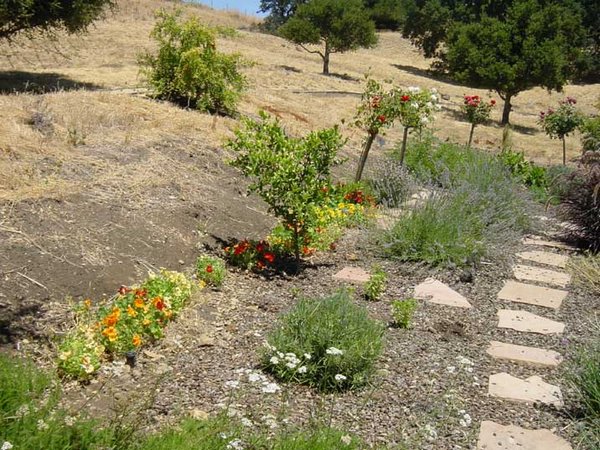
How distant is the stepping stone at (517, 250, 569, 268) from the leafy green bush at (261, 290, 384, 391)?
3339mm

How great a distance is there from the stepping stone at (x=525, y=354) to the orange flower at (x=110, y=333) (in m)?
2.24

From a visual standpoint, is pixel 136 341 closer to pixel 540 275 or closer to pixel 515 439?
pixel 515 439

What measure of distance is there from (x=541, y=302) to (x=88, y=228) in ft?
11.3

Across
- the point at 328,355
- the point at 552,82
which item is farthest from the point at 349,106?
the point at 328,355

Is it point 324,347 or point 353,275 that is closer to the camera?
point 324,347

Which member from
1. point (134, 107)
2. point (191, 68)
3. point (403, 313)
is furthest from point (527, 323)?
point (191, 68)

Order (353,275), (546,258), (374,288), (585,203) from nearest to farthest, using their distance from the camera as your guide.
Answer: (374,288)
(353,275)
(546,258)
(585,203)

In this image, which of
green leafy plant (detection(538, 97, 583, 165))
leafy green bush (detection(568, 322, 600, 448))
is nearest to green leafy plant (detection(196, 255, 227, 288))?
leafy green bush (detection(568, 322, 600, 448))

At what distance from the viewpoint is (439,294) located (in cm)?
566

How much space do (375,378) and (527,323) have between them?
1.70 metres

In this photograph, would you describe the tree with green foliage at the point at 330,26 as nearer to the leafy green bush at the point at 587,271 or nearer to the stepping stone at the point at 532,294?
the leafy green bush at the point at 587,271

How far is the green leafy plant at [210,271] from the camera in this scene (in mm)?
5289

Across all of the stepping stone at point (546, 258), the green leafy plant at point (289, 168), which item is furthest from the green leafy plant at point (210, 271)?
the stepping stone at point (546, 258)

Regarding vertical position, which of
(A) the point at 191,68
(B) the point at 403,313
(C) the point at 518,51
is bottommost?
(B) the point at 403,313
